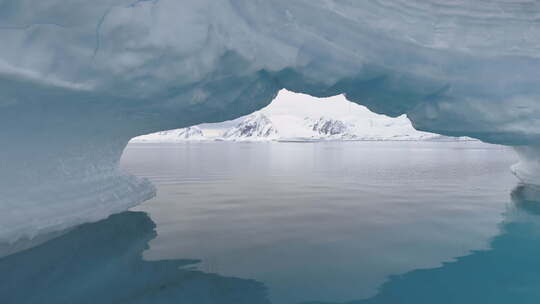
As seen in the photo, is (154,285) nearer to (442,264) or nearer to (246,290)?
→ (246,290)

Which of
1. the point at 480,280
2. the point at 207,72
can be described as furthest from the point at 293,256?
the point at 207,72

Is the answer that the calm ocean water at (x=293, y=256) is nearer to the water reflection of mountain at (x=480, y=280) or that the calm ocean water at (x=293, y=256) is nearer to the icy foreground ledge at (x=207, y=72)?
the water reflection of mountain at (x=480, y=280)

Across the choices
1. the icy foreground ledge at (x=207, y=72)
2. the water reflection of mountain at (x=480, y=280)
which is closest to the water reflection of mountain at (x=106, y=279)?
the icy foreground ledge at (x=207, y=72)

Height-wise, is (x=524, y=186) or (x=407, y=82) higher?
(x=407, y=82)

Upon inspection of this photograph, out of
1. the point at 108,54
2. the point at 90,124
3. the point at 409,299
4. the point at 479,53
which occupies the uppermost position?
the point at 479,53

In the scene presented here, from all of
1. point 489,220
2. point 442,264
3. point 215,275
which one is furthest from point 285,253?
point 489,220

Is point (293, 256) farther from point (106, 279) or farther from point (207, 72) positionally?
point (207, 72)
